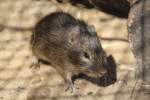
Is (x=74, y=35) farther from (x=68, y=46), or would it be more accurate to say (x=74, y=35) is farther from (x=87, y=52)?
(x=87, y=52)

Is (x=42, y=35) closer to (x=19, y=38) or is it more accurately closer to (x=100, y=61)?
(x=19, y=38)

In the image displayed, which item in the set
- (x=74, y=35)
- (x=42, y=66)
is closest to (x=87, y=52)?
(x=74, y=35)

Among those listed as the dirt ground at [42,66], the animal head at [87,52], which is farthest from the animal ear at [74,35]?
the dirt ground at [42,66]

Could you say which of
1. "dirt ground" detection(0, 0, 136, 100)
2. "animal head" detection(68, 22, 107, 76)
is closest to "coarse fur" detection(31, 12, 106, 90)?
"animal head" detection(68, 22, 107, 76)

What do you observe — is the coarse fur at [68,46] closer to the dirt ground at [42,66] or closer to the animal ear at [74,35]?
the animal ear at [74,35]

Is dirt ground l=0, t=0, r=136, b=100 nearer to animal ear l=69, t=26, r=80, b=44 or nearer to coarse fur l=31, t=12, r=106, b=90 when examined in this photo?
coarse fur l=31, t=12, r=106, b=90
